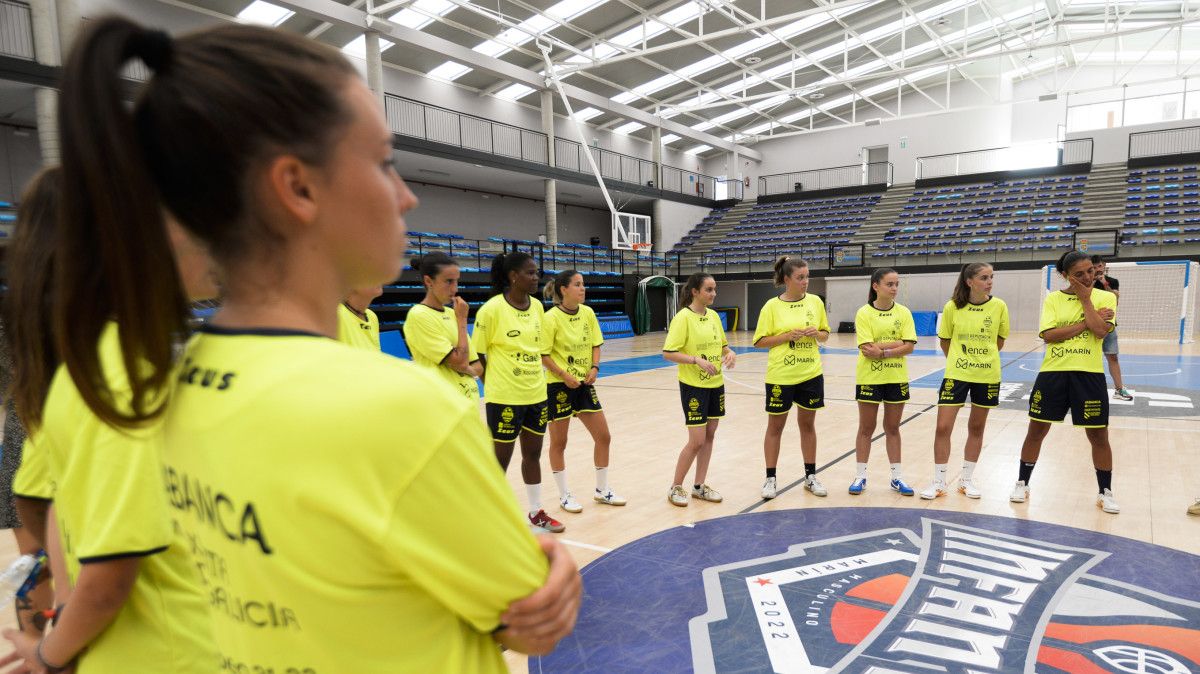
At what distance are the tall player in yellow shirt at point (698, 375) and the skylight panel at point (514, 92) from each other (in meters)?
17.8

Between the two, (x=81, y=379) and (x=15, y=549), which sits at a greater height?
(x=81, y=379)

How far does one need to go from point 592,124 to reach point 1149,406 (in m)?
19.9

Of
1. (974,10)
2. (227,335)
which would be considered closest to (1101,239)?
(974,10)

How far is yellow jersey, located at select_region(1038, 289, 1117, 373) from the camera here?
4.36 metres

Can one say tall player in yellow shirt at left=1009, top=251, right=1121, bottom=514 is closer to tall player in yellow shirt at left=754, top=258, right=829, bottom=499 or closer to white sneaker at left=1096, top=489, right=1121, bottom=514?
white sneaker at left=1096, top=489, right=1121, bottom=514

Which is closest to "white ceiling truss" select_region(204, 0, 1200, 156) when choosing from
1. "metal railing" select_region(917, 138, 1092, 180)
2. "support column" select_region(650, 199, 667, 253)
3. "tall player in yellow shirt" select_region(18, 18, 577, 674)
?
"metal railing" select_region(917, 138, 1092, 180)

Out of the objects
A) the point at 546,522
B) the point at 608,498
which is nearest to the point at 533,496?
the point at 546,522

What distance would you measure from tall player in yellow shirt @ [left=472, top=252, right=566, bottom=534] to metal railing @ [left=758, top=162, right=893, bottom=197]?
25223 mm

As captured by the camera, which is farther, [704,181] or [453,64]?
[704,181]

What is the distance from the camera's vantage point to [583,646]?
2.83 metres

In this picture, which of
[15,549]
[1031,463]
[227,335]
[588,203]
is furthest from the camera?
[588,203]

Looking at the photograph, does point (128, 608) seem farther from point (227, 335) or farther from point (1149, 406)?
point (1149, 406)

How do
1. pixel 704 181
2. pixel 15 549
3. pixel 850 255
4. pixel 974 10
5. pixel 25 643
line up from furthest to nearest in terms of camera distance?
pixel 704 181 → pixel 850 255 → pixel 974 10 → pixel 15 549 → pixel 25 643

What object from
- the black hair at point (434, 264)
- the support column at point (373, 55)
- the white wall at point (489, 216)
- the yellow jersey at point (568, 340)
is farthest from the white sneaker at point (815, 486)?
the white wall at point (489, 216)
